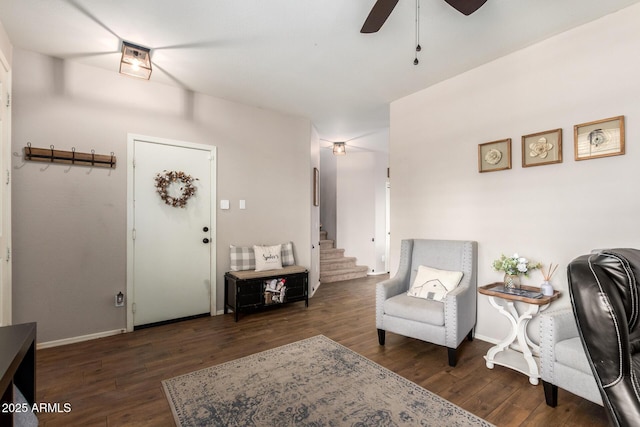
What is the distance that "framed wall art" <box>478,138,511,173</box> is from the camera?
9.15ft

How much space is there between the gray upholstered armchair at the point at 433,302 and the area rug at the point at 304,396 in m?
0.48

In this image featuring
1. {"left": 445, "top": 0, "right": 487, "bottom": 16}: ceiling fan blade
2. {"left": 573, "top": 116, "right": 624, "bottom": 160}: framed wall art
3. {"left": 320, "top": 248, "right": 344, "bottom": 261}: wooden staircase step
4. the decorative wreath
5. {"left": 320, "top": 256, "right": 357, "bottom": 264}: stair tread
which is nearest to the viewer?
{"left": 445, "top": 0, "right": 487, "bottom": 16}: ceiling fan blade

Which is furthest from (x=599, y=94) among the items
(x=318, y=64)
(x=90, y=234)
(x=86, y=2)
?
(x=90, y=234)

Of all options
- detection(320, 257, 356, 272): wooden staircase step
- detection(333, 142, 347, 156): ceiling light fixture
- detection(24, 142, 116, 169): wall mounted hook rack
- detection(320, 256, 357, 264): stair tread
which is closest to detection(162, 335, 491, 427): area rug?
detection(24, 142, 116, 169): wall mounted hook rack

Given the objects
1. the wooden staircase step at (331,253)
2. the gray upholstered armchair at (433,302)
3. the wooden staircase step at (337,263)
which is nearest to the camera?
the gray upholstered armchair at (433,302)

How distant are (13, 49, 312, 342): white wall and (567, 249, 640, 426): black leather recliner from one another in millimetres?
3577

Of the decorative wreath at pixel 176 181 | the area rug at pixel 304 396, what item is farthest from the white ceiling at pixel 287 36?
the area rug at pixel 304 396

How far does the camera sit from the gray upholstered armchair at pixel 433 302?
7.97 ft

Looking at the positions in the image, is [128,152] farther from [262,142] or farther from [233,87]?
[262,142]

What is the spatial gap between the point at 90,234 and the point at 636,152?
4.78 m

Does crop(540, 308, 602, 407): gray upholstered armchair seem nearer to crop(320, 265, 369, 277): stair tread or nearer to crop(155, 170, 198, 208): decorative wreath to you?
crop(155, 170, 198, 208): decorative wreath

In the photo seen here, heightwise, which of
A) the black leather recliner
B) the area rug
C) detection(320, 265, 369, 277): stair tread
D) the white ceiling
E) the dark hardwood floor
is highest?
the white ceiling

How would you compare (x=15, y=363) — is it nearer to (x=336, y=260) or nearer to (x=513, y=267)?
(x=513, y=267)

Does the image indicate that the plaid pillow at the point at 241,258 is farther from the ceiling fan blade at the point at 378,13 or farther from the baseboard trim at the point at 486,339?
the ceiling fan blade at the point at 378,13
